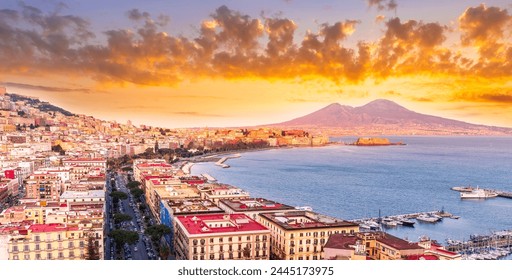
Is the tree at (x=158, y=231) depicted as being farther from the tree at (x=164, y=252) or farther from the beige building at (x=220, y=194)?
the beige building at (x=220, y=194)

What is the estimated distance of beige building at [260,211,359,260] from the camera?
491 cm

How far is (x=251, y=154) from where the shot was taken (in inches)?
985

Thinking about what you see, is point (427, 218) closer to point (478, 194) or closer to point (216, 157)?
point (478, 194)

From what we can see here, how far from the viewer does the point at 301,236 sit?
5.03 m

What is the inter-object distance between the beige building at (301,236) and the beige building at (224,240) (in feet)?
1.07

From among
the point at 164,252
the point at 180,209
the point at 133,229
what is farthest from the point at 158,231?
the point at 133,229

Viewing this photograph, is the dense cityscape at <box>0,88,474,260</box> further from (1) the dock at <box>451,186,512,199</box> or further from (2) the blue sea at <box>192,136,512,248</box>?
(1) the dock at <box>451,186,512,199</box>

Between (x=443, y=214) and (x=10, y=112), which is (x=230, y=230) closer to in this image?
(x=10, y=112)

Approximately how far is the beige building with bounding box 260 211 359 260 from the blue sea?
9.41ft

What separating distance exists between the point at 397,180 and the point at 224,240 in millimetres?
11959

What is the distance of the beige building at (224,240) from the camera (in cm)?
432

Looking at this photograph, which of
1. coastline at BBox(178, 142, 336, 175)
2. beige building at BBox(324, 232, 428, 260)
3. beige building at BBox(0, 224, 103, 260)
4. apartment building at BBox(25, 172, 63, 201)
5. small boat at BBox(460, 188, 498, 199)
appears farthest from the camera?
coastline at BBox(178, 142, 336, 175)

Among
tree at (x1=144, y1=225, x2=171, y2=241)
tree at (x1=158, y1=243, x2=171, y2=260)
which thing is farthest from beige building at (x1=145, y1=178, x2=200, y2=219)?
tree at (x1=158, y1=243, x2=171, y2=260)
